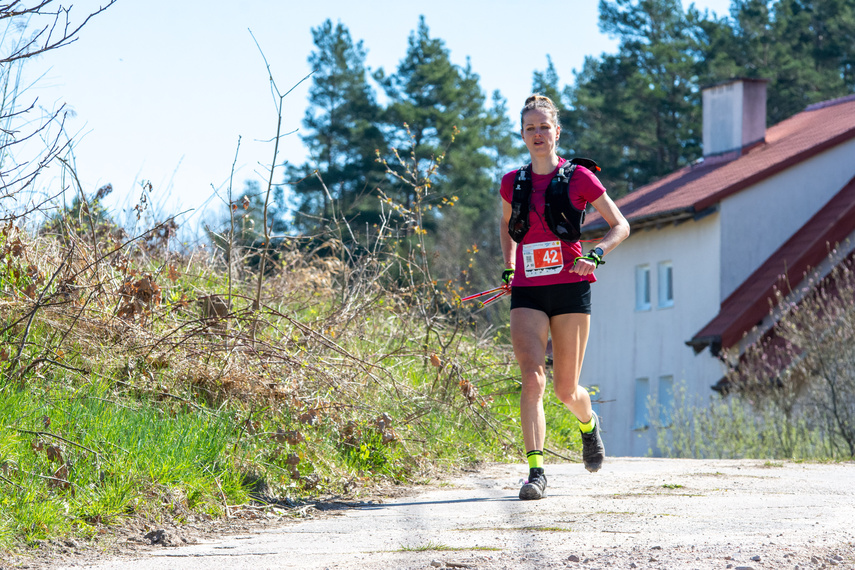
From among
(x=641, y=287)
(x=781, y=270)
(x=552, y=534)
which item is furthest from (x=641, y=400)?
(x=552, y=534)

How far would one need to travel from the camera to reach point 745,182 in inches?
956

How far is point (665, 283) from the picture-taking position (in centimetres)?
2752

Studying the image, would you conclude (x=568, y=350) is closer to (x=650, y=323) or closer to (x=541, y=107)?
(x=541, y=107)

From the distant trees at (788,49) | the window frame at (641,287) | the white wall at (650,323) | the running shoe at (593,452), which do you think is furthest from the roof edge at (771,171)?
the running shoe at (593,452)

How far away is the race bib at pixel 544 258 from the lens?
5949 mm

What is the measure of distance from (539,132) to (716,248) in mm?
19924

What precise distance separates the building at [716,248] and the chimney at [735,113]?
3cm

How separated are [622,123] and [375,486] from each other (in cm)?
3921

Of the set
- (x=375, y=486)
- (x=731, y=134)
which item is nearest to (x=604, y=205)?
(x=375, y=486)

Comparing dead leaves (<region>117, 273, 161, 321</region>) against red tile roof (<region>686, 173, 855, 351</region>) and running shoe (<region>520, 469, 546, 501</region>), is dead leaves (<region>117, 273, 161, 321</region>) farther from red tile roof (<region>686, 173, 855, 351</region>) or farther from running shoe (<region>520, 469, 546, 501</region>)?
red tile roof (<region>686, 173, 855, 351</region>)

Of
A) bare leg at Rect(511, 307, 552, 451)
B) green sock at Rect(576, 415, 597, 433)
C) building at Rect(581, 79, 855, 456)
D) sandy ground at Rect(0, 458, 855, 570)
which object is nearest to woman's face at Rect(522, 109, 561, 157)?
bare leg at Rect(511, 307, 552, 451)

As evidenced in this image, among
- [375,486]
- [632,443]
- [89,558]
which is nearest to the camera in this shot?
[89,558]

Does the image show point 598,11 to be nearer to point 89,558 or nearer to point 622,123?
point 622,123

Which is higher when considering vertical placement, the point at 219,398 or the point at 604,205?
the point at 604,205
